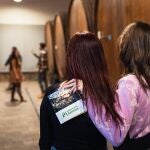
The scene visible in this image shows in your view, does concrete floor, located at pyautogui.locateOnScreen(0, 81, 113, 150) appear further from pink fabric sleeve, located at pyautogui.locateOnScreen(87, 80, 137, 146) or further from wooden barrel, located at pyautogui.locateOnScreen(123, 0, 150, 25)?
pink fabric sleeve, located at pyautogui.locateOnScreen(87, 80, 137, 146)

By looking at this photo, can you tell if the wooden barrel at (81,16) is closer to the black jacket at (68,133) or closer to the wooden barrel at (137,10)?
the wooden barrel at (137,10)

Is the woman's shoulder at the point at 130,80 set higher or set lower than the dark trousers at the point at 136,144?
higher

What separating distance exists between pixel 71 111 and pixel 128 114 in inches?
9.2

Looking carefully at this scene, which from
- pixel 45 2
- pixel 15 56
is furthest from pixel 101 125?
pixel 45 2

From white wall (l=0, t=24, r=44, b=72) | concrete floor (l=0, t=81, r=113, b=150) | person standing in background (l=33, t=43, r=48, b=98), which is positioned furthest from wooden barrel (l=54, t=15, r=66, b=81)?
white wall (l=0, t=24, r=44, b=72)

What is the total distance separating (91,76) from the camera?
Answer: 1.67 metres

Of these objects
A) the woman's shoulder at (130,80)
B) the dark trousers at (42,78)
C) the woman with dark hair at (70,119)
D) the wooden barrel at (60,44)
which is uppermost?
the woman's shoulder at (130,80)

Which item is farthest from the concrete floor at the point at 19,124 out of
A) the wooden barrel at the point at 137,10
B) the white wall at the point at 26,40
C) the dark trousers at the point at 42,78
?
the white wall at the point at 26,40

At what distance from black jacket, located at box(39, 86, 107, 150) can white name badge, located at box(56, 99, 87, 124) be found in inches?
0.6

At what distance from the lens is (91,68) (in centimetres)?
167

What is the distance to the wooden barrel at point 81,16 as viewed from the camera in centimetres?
393

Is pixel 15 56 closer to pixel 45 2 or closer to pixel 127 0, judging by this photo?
pixel 45 2

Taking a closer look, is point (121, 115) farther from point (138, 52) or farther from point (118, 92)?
point (138, 52)

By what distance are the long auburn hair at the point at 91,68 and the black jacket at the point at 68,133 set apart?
0.31 ft
